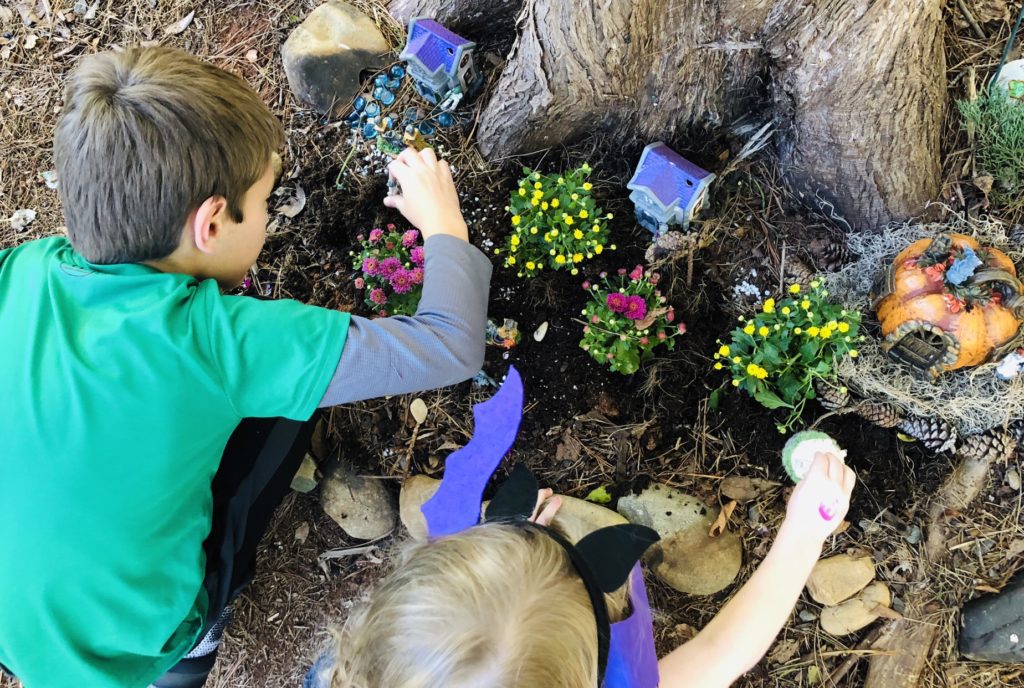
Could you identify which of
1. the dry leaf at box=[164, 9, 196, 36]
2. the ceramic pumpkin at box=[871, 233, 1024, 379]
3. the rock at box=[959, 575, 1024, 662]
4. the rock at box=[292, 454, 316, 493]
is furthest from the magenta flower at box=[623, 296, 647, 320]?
the dry leaf at box=[164, 9, 196, 36]

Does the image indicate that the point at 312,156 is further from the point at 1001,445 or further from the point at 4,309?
the point at 1001,445

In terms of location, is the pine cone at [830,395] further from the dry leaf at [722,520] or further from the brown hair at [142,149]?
the brown hair at [142,149]

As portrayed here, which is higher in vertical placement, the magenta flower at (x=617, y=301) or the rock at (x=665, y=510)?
the magenta flower at (x=617, y=301)

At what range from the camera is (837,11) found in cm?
194

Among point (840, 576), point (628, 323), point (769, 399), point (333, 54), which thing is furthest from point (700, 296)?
point (333, 54)

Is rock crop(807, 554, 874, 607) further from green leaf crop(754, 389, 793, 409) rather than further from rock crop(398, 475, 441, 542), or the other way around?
rock crop(398, 475, 441, 542)

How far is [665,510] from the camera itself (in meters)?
2.43

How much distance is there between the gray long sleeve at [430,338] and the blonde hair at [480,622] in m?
0.45

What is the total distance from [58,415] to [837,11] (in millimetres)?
2401

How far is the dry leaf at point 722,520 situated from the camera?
95.6 inches

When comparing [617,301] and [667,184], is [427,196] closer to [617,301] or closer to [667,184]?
[617,301]

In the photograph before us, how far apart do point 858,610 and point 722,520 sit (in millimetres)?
619

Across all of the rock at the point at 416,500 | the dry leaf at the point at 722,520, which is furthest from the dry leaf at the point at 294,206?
the dry leaf at the point at 722,520

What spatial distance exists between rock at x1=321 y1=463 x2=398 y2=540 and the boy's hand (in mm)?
1063
